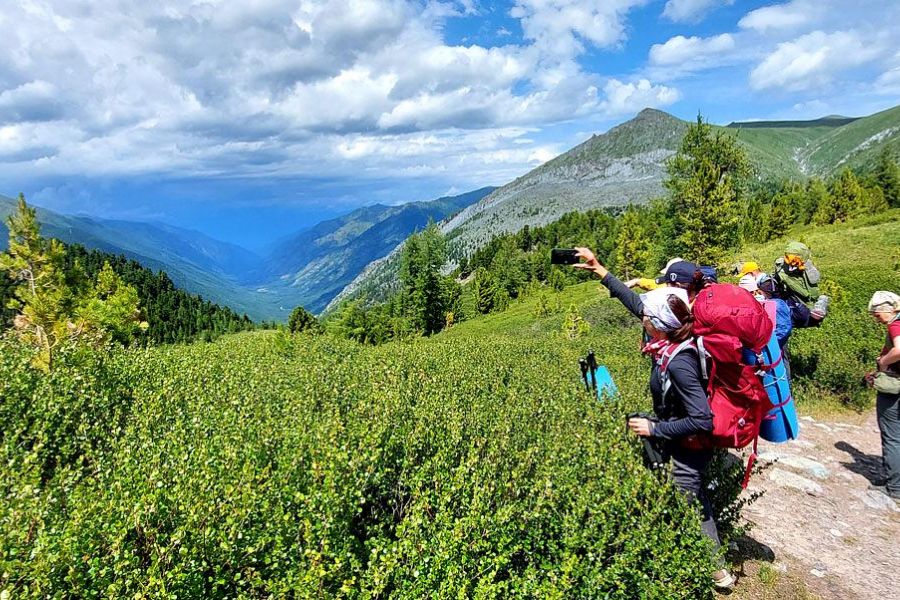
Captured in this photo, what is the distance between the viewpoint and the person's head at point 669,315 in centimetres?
421

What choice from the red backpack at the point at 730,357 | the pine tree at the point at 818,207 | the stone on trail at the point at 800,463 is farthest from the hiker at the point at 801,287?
the pine tree at the point at 818,207

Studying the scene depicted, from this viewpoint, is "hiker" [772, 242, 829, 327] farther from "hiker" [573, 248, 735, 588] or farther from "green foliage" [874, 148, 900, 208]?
"green foliage" [874, 148, 900, 208]

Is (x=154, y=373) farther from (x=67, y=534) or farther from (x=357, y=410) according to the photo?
(x=67, y=534)

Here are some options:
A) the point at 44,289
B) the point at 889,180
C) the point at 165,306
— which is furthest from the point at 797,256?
the point at 165,306

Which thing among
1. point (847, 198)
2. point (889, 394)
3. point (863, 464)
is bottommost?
point (863, 464)

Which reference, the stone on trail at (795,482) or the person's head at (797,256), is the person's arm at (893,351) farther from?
the stone on trail at (795,482)

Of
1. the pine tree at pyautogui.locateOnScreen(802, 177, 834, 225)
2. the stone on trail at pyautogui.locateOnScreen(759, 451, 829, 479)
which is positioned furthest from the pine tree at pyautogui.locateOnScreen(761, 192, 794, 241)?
the stone on trail at pyautogui.locateOnScreen(759, 451, 829, 479)

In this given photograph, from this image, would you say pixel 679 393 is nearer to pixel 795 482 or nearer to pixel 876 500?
pixel 795 482

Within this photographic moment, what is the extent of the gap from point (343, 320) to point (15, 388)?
4669 centimetres

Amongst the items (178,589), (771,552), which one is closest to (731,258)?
(771,552)

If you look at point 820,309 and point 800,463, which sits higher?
point 820,309

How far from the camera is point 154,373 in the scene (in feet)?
21.9

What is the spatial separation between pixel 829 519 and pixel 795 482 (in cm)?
113

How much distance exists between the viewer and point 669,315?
14.0 ft
